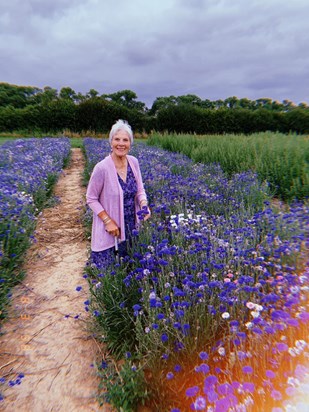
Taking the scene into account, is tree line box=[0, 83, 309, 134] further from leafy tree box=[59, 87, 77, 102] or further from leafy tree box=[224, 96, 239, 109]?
leafy tree box=[59, 87, 77, 102]

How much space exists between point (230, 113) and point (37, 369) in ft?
98.6

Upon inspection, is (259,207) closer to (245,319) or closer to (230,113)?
(245,319)

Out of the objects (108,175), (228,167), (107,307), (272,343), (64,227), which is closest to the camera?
(272,343)

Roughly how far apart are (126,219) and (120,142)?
2.74ft

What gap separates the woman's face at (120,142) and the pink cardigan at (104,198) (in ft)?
0.36

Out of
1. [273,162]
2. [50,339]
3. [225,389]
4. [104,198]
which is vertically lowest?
[50,339]

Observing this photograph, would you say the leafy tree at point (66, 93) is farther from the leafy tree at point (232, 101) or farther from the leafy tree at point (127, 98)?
the leafy tree at point (232, 101)

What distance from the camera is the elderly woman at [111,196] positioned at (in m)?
2.69

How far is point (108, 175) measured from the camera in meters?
2.71

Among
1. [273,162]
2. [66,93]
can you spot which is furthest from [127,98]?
[273,162]

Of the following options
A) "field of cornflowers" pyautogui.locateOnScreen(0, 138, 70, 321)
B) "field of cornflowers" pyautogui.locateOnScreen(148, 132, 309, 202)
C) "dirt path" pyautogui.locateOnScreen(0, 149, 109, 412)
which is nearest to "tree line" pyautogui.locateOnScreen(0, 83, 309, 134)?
"field of cornflowers" pyautogui.locateOnScreen(148, 132, 309, 202)

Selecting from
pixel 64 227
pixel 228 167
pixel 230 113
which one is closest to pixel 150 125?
pixel 230 113

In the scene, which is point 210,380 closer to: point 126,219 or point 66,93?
point 126,219

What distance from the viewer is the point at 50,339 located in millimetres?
2293
